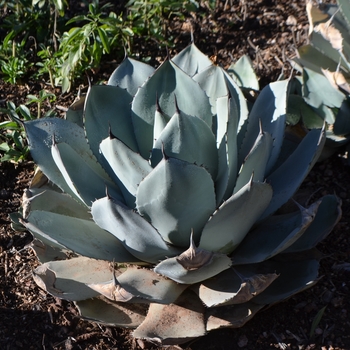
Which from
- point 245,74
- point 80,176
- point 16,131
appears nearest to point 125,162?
point 80,176

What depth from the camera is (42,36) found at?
3398 millimetres

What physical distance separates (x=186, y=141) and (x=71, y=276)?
66 cm

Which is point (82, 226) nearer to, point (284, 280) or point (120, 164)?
point (120, 164)

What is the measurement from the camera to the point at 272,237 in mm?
2004

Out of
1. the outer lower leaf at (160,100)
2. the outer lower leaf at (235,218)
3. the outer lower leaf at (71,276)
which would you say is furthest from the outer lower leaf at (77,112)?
the outer lower leaf at (235,218)

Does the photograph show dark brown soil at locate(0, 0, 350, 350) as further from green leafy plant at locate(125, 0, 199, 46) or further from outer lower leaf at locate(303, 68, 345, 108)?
green leafy plant at locate(125, 0, 199, 46)

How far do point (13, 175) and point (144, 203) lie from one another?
1.23 m

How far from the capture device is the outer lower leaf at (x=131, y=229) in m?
1.77

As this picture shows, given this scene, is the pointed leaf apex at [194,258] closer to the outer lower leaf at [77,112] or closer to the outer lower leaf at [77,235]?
the outer lower leaf at [77,235]

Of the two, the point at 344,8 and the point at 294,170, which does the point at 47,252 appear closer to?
the point at 294,170

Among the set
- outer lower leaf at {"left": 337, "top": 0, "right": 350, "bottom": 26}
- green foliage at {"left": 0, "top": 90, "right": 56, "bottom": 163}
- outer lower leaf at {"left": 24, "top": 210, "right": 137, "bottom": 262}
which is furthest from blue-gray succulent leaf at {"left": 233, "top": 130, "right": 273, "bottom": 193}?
green foliage at {"left": 0, "top": 90, "right": 56, "bottom": 163}

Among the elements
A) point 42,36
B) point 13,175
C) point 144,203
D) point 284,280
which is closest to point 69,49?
point 42,36

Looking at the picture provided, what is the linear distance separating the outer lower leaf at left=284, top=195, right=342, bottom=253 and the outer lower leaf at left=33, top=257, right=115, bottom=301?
2.36 ft

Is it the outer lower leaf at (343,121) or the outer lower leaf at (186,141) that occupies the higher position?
the outer lower leaf at (186,141)
